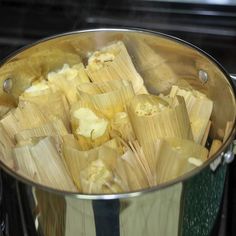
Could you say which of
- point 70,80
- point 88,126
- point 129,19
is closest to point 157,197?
point 88,126

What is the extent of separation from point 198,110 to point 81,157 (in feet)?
0.64

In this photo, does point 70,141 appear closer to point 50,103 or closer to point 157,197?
point 50,103

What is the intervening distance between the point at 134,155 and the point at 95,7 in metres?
0.56

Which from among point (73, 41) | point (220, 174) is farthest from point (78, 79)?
point (220, 174)

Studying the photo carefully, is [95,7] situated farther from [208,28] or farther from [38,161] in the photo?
[38,161]

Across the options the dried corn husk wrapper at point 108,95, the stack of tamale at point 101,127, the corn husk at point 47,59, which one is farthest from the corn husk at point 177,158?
the corn husk at point 47,59

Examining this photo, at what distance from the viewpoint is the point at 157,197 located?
0.54 metres

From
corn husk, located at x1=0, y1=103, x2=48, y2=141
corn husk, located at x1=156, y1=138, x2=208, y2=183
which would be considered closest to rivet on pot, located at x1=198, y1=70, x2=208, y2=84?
corn husk, located at x1=156, y1=138, x2=208, y2=183

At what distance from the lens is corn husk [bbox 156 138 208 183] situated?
0.62 m

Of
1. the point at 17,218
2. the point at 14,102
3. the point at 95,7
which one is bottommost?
the point at 17,218

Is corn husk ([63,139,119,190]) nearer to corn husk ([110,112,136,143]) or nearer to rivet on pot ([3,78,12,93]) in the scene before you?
corn husk ([110,112,136,143])

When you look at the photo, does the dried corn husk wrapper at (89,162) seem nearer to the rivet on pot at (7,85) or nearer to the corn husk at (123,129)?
the corn husk at (123,129)

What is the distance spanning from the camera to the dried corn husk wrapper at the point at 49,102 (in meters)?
0.76

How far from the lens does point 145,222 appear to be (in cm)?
57
